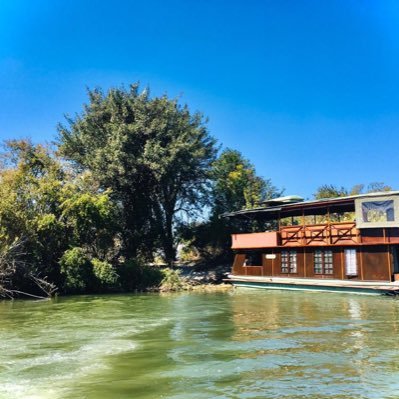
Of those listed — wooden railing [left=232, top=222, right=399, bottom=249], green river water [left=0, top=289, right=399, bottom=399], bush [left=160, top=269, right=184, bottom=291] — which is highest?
wooden railing [left=232, top=222, right=399, bottom=249]

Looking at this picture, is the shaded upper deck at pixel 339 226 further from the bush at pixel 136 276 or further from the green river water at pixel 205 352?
the bush at pixel 136 276

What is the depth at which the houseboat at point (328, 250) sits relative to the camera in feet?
67.8

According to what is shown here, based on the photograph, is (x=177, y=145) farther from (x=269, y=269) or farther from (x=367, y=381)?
(x=367, y=381)

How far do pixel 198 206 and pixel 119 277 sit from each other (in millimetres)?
9568

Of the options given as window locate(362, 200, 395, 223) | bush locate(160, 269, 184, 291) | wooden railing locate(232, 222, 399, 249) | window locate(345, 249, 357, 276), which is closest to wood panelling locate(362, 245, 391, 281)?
wooden railing locate(232, 222, 399, 249)

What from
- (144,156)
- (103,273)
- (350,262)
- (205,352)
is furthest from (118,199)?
(205,352)

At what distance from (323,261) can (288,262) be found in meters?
2.15

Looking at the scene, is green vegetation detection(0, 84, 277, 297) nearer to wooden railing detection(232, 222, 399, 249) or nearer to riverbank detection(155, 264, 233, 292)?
riverbank detection(155, 264, 233, 292)

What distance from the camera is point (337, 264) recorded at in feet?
73.5

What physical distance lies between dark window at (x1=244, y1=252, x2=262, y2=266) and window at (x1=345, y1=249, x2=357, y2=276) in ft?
20.8

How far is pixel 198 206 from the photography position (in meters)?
34.1

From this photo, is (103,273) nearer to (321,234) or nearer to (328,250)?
(321,234)

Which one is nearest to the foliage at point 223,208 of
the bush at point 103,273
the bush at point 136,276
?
the bush at point 136,276

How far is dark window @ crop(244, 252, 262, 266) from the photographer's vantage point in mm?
27516
